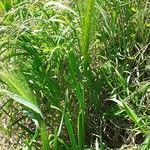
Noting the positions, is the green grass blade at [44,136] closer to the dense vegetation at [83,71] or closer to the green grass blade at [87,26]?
the dense vegetation at [83,71]

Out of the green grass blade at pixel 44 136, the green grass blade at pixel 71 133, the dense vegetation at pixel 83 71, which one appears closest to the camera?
the green grass blade at pixel 44 136

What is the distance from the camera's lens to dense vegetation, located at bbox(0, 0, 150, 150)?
1.80m

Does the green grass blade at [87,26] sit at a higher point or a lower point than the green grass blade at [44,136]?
higher

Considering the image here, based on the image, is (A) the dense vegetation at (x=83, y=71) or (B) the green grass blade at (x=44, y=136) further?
(A) the dense vegetation at (x=83, y=71)

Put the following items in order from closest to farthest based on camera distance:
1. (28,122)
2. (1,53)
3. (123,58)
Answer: (1,53)
(123,58)
(28,122)

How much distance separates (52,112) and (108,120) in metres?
0.23

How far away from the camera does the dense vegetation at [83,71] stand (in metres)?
1.80

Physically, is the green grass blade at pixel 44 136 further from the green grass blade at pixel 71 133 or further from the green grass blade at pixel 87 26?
the green grass blade at pixel 87 26

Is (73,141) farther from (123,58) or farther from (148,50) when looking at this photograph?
(148,50)

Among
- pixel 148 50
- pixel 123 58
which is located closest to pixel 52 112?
pixel 123 58

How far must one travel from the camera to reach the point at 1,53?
1832 mm

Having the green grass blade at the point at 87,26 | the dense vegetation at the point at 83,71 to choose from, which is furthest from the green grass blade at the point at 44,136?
the green grass blade at the point at 87,26

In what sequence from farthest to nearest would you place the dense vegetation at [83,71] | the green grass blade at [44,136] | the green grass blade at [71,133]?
the dense vegetation at [83,71] < the green grass blade at [71,133] < the green grass blade at [44,136]

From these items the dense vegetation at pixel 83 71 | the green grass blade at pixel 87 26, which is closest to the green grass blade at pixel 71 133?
the dense vegetation at pixel 83 71
